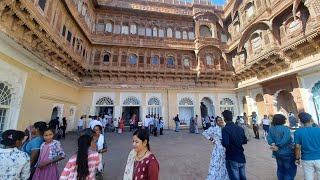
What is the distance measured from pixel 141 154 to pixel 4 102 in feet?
24.7

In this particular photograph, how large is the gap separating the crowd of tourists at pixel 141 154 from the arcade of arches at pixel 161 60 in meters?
5.80

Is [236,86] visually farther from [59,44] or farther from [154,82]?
[59,44]

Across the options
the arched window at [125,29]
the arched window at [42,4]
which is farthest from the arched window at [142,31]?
the arched window at [42,4]

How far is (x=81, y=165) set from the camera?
1.81 metres

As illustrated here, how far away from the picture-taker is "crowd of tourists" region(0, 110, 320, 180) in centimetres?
180

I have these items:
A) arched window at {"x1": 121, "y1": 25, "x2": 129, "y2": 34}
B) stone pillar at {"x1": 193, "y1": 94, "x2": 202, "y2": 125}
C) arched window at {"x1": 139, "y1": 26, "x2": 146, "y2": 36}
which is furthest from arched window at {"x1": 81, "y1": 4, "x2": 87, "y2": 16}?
stone pillar at {"x1": 193, "y1": 94, "x2": 202, "y2": 125}

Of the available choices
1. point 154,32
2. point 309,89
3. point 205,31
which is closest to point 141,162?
point 309,89

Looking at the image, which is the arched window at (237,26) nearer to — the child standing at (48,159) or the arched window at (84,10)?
the arched window at (84,10)

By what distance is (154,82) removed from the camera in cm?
1531

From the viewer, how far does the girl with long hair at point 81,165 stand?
179 centimetres

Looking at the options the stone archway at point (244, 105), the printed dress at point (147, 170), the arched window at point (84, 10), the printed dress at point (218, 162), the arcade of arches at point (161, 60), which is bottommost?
the printed dress at point (218, 162)

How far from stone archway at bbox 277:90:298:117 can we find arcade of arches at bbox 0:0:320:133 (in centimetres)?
6

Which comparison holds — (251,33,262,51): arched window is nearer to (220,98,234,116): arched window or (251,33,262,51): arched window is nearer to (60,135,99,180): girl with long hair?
(220,98,234,116): arched window

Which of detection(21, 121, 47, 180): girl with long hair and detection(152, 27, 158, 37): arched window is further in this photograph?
detection(152, 27, 158, 37): arched window
